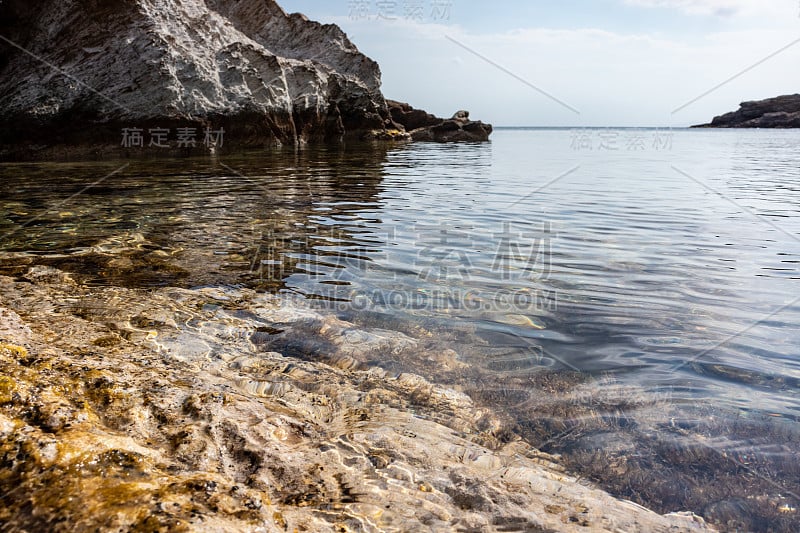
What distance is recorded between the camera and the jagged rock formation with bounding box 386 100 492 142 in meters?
42.7

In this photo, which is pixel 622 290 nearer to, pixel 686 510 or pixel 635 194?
pixel 686 510

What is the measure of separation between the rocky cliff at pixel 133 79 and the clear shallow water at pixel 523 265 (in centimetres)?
792

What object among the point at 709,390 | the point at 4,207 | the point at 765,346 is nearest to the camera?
the point at 709,390

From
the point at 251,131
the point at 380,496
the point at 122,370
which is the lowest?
the point at 380,496

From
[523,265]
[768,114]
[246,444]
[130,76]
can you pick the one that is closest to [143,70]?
[130,76]

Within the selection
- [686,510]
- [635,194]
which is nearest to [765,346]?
[686,510]

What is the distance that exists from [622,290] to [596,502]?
2.99 meters

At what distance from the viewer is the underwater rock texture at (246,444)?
135cm

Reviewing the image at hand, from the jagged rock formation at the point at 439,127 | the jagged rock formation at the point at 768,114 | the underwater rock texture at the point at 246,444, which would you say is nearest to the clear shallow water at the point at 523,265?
the underwater rock texture at the point at 246,444

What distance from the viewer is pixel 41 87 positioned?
57.3ft

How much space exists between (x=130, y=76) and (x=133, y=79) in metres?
0.16

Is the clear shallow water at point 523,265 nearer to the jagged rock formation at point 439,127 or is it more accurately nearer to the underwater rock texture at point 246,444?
the underwater rock texture at point 246,444

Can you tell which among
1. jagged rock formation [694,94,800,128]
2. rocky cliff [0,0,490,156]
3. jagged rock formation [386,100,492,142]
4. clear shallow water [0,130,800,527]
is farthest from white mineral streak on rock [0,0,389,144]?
jagged rock formation [694,94,800,128]

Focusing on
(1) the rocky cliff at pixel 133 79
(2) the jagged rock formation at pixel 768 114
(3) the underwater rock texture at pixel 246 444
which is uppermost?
(2) the jagged rock formation at pixel 768 114
